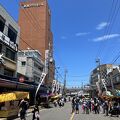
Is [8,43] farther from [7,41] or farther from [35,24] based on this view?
[35,24]

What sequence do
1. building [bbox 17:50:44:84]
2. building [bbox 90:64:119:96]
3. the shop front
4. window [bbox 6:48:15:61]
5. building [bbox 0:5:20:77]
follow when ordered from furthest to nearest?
building [bbox 90:64:119:96]
building [bbox 17:50:44:84]
window [bbox 6:48:15:61]
building [bbox 0:5:20:77]
the shop front

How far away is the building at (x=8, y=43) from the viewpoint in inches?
1789

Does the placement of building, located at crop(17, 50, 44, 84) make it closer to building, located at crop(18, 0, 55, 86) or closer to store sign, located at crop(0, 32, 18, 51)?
store sign, located at crop(0, 32, 18, 51)

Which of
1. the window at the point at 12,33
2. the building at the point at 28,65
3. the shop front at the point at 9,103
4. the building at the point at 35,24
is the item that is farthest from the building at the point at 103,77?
the shop front at the point at 9,103

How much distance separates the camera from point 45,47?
11512cm

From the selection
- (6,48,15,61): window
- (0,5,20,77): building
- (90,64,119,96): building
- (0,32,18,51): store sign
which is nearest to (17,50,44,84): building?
(90,64,119,96): building

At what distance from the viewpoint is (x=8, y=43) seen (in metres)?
47.7

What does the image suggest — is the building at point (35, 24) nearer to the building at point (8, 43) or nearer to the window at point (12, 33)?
the window at point (12, 33)

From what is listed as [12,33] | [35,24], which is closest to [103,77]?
[35,24]

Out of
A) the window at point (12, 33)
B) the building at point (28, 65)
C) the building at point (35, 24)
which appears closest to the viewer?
the window at point (12, 33)

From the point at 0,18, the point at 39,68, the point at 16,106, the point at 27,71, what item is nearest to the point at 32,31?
the point at 39,68

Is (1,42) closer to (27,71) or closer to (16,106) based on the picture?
(16,106)

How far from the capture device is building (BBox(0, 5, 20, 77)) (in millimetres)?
45428

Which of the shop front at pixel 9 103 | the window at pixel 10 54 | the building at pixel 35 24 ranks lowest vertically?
the shop front at pixel 9 103
